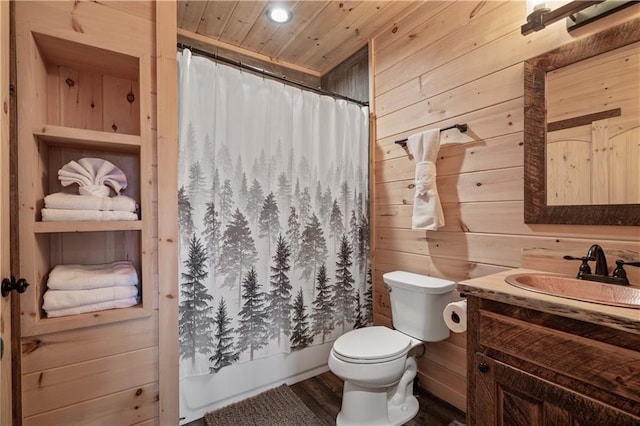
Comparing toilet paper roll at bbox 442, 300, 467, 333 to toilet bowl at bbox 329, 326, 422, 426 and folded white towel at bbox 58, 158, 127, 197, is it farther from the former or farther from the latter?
folded white towel at bbox 58, 158, 127, 197

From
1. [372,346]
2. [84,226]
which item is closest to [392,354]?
[372,346]

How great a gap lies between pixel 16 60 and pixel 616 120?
2.15 m

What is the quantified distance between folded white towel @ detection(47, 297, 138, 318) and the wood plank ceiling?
5.94 ft

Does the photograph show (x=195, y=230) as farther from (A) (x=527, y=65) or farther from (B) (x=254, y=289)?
(A) (x=527, y=65)

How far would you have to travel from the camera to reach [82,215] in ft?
3.48

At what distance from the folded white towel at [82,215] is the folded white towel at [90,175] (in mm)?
96

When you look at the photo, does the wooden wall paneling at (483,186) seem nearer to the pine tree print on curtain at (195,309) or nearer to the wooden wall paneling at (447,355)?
the wooden wall paneling at (447,355)

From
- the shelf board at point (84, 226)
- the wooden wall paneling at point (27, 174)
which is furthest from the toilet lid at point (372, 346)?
the wooden wall paneling at point (27, 174)

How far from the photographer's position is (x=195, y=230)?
5.10 ft

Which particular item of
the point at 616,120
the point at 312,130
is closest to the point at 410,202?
the point at 312,130

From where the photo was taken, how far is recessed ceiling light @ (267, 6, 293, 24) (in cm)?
191

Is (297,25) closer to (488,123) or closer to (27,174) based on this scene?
(488,123)

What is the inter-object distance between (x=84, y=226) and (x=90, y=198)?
0.36 ft

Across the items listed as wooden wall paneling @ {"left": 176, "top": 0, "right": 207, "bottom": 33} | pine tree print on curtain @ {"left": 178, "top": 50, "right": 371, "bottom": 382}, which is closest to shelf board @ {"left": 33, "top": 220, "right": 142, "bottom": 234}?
pine tree print on curtain @ {"left": 178, "top": 50, "right": 371, "bottom": 382}
